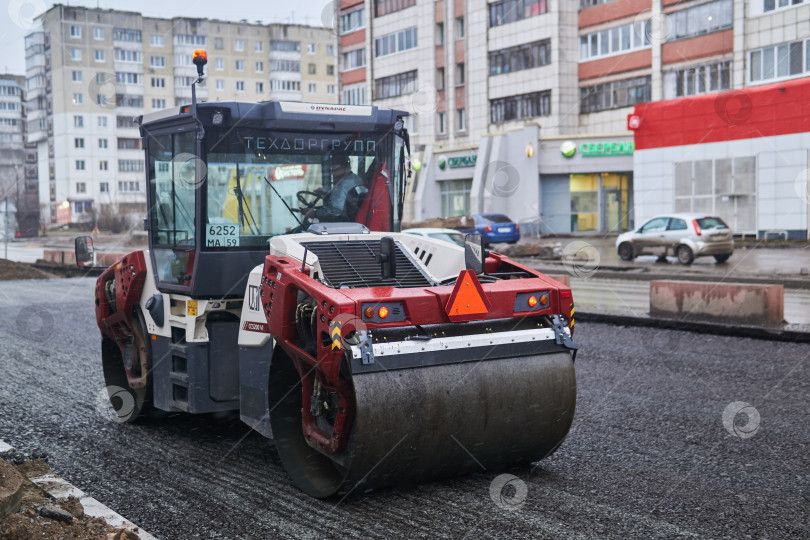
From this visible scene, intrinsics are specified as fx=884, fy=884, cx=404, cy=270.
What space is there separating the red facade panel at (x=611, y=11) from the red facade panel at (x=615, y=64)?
195 cm

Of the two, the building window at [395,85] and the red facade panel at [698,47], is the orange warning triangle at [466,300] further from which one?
the building window at [395,85]

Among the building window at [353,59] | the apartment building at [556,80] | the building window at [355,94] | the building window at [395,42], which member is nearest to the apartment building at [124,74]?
the building window at [353,59]

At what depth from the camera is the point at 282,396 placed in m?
6.09

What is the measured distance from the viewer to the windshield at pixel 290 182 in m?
6.94

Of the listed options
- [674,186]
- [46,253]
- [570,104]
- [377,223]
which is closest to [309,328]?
[377,223]

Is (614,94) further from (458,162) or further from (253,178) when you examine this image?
(253,178)

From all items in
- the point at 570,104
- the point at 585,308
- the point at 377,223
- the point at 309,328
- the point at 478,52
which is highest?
the point at 478,52

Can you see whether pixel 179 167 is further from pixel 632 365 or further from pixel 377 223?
pixel 632 365

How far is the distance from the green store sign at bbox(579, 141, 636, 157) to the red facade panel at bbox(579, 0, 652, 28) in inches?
256

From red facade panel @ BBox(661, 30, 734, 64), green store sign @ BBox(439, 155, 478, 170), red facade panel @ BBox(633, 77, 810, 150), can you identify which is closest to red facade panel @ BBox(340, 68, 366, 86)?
green store sign @ BBox(439, 155, 478, 170)

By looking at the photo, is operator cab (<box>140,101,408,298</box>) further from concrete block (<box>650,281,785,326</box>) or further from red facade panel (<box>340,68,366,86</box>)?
red facade panel (<box>340,68,366,86</box>)

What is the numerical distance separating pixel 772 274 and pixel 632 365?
518 inches

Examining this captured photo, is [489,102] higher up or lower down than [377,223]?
higher up

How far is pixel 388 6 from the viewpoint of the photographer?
195 ft
